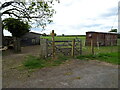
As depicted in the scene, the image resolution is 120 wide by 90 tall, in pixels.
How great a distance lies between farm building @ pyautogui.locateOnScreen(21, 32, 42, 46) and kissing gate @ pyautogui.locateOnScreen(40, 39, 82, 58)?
13.6m

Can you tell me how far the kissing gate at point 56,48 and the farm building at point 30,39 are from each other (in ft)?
44.5

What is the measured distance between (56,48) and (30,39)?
601 inches

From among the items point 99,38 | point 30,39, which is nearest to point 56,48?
point 99,38

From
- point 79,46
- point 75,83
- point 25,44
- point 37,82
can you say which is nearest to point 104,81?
point 75,83

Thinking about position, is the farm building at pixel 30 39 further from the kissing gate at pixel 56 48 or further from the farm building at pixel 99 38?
the kissing gate at pixel 56 48

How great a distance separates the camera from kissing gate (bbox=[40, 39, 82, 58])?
9852 mm

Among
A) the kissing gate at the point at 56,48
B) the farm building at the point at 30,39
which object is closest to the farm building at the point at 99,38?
the kissing gate at the point at 56,48

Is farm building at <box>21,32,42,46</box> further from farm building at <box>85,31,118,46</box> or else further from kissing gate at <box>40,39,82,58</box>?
kissing gate at <box>40,39,82,58</box>

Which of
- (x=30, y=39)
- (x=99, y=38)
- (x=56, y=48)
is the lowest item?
(x=56, y=48)

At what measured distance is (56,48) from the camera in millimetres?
10445

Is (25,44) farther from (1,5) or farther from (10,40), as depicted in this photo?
(1,5)

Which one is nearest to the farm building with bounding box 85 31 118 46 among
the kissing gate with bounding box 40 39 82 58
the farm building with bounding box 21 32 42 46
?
the kissing gate with bounding box 40 39 82 58

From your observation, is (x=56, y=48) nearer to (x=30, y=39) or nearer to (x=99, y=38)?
(x=99, y=38)

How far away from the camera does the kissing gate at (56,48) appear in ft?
32.3
